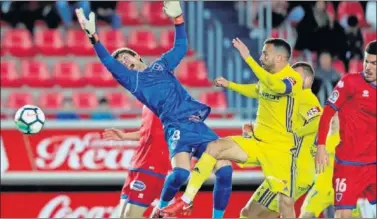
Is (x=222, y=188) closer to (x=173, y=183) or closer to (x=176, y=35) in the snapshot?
(x=173, y=183)

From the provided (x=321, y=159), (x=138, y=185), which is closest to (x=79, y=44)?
(x=138, y=185)

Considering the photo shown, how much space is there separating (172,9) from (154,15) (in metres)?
6.83

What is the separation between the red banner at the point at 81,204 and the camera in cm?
1388

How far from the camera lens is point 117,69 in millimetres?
10602

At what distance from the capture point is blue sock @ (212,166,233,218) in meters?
10.7

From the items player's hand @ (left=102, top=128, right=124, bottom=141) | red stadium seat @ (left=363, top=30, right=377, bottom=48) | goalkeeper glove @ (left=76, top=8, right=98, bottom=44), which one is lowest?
player's hand @ (left=102, top=128, right=124, bottom=141)

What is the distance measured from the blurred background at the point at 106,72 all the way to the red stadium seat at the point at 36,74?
12 mm

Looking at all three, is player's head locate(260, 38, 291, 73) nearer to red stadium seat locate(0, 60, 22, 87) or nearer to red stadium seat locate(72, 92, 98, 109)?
red stadium seat locate(72, 92, 98, 109)

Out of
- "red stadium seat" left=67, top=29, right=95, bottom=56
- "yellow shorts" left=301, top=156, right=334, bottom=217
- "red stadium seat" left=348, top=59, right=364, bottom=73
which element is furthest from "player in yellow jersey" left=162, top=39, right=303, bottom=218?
"red stadium seat" left=67, top=29, right=95, bottom=56

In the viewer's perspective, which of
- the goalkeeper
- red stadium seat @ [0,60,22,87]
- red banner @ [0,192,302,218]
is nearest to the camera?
the goalkeeper

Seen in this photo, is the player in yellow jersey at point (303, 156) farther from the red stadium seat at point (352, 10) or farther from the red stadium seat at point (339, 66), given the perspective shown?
the red stadium seat at point (352, 10)

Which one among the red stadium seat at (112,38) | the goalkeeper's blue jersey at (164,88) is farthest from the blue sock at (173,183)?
the red stadium seat at (112,38)

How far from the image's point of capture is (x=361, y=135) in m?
11.1

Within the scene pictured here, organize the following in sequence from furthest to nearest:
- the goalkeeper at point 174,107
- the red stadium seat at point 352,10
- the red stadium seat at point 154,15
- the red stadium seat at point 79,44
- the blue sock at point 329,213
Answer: the red stadium seat at point 154,15, the red stadium seat at point 352,10, the red stadium seat at point 79,44, the blue sock at point 329,213, the goalkeeper at point 174,107
